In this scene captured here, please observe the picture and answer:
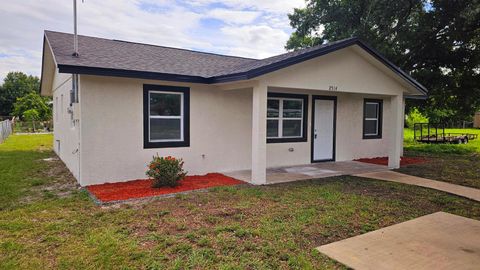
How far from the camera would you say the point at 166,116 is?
8281mm

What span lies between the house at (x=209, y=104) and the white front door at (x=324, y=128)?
0.04 metres

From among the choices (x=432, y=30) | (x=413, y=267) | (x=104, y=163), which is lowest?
(x=413, y=267)

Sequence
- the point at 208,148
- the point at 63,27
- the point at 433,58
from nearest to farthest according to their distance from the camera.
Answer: the point at 208,148, the point at 63,27, the point at 433,58

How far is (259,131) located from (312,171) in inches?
113

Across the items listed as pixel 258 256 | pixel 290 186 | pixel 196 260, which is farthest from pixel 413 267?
pixel 290 186

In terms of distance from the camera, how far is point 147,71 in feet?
24.3

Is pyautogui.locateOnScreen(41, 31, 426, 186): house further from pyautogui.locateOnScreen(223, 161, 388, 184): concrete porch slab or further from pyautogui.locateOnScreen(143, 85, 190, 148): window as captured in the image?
pyautogui.locateOnScreen(223, 161, 388, 184): concrete porch slab

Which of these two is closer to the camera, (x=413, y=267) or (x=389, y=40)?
(x=413, y=267)

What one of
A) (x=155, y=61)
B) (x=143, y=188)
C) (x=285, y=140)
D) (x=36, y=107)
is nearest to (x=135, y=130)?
(x=143, y=188)

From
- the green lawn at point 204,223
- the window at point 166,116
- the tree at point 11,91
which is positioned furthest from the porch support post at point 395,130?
the tree at point 11,91

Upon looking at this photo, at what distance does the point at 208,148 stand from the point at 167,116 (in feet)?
4.91

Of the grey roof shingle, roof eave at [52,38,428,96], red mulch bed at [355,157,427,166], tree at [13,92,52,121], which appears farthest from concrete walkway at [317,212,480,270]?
tree at [13,92,52,121]

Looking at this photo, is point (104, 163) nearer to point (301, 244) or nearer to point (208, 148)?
point (208, 148)

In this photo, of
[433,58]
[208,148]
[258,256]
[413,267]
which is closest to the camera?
[413,267]
